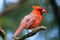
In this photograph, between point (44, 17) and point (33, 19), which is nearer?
point (33, 19)

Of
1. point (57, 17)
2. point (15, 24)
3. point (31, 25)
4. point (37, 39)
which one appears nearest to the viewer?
point (31, 25)

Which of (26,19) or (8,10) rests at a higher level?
(8,10)

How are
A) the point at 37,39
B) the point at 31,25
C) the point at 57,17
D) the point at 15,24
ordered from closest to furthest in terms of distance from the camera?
1. the point at 31,25
2. the point at 37,39
3. the point at 57,17
4. the point at 15,24

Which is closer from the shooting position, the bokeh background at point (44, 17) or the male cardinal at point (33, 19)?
the male cardinal at point (33, 19)

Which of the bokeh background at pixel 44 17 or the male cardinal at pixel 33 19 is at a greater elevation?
the bokeh background at pixel 44 17

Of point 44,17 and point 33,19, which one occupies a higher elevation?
point 44,17

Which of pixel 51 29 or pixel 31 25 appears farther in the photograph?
pixel 51 29

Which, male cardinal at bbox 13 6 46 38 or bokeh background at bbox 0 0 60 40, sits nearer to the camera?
male cardinal at bbox 13 6 46 38

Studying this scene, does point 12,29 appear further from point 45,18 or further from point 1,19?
point 45,18

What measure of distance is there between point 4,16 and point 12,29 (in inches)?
5.5

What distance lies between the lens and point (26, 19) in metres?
1.55

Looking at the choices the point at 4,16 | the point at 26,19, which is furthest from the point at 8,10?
the point at 26,19

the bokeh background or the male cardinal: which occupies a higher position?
the bokeh background

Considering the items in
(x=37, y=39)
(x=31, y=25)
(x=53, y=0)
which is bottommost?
(x=31, y=25)
